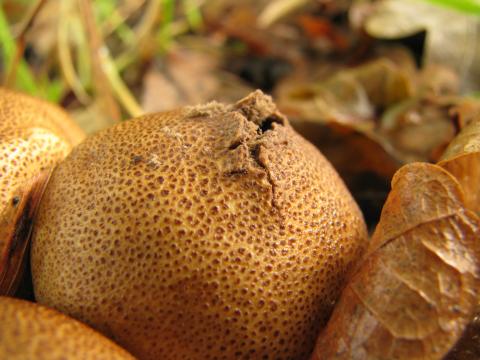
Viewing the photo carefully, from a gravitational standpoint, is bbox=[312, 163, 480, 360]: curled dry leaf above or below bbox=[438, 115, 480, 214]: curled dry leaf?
below

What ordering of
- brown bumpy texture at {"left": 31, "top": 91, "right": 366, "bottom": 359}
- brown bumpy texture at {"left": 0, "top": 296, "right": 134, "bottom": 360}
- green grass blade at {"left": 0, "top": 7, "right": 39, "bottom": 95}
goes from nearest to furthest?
1. brown bumpy texture at {"left": 0, "top": 296, "right": 134, "bottom": 360}
2. brown bumpy texture at {"left": 31, "top": 91, "right": 366, "bottom": 359}
3. green grass blade at {"left": 0, "top": 7, "right": 39, "bottom": 95}

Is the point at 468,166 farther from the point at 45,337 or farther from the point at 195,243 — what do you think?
the point at 45,337

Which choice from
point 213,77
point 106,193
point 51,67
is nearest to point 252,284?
point 106,193

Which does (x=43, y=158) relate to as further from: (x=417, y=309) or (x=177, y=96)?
(x=177, y=96)

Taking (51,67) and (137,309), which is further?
(51,67)

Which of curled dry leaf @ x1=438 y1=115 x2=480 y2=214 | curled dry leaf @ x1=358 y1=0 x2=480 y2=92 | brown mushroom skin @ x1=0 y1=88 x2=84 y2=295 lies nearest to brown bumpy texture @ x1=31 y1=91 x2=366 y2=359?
brown mushroom skin @ x1=0 y1=88 x2=84 y2=295

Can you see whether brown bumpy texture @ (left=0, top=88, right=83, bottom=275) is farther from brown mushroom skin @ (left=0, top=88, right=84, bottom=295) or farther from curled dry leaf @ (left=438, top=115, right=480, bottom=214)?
Result: curled dry leaf @ (left=438, top=115, right=480, bottom=214)

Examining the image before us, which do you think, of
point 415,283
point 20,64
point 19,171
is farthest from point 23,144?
point 20,64
